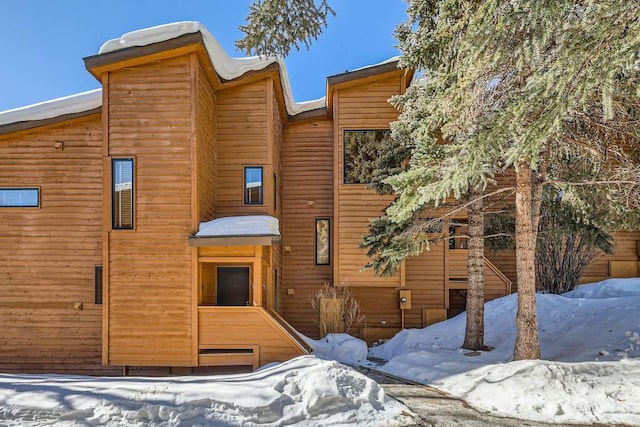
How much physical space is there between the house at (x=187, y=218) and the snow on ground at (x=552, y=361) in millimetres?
1959

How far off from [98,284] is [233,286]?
3353 millimetres

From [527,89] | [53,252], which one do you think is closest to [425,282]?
[527,89]

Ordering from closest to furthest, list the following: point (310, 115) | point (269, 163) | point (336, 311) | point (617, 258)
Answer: point (269, 163) → point (336, 311) → point (310, 115) → point (617, 258)

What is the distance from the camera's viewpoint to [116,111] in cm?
1025

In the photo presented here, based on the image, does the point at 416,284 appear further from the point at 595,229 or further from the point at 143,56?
the point at 143,56

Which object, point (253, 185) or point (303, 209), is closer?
point (253, 185)

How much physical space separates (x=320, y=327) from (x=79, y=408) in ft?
28.2

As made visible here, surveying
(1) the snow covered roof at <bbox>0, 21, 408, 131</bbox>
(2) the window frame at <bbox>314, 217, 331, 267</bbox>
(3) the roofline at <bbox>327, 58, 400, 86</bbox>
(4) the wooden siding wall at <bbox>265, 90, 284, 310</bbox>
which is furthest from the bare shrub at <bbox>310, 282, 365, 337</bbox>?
(1) the snow covered roof at <bbox>0, 21, 408, 131</bbox>

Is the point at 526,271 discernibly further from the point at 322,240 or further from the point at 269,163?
the point at 322,240

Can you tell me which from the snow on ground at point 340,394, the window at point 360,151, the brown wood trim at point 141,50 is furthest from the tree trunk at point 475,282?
the brown wood trim at point 141,50

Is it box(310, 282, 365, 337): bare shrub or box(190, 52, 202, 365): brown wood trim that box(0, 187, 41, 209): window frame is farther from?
box(310, 282, 365, 337): bare shrub

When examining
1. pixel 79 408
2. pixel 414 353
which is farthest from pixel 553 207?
pixel 79 408

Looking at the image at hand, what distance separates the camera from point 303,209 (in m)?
14.1

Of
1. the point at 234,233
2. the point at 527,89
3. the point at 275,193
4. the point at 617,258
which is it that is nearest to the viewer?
the point at 527,89
